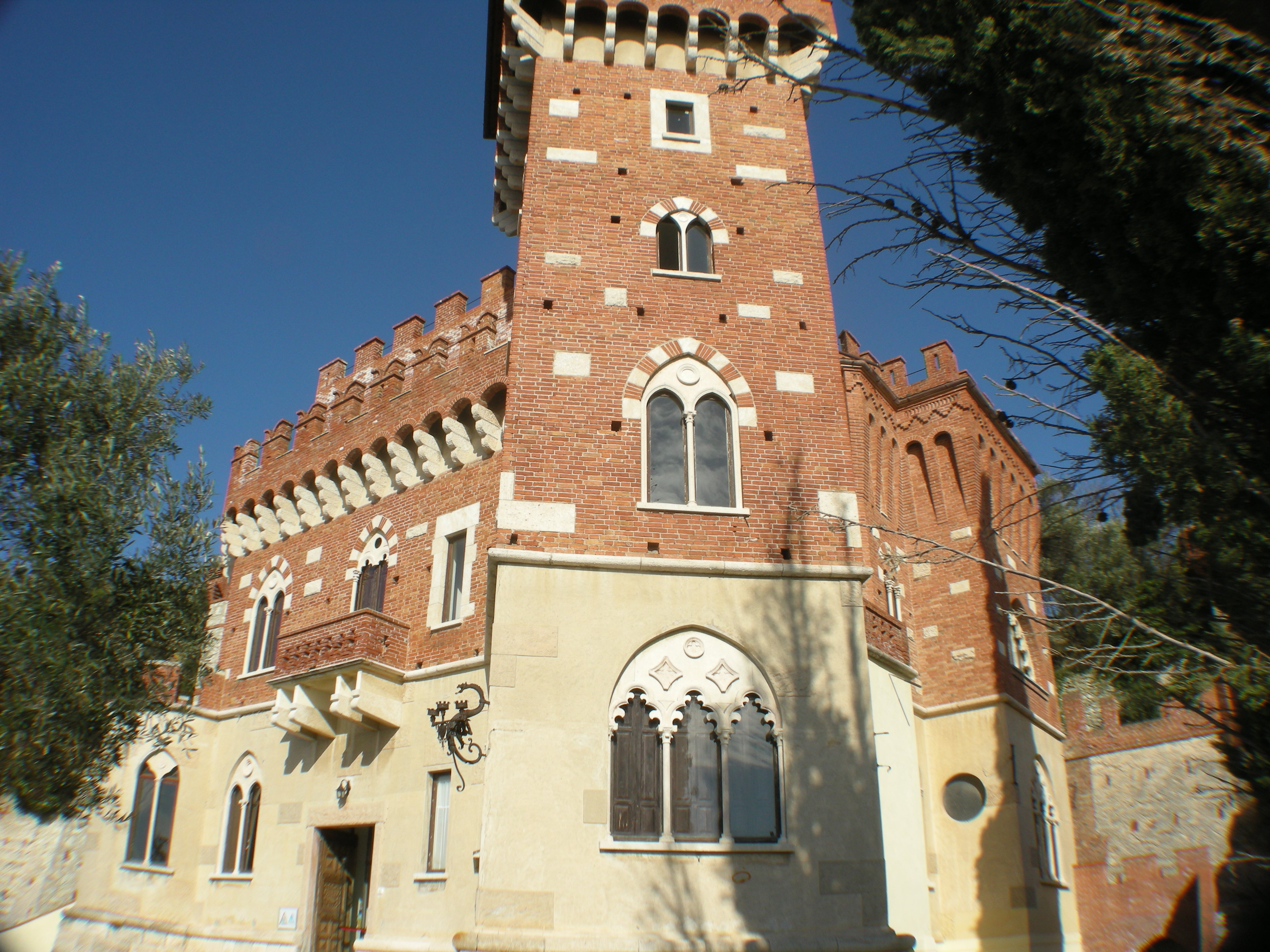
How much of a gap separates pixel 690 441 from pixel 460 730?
18.0 feet

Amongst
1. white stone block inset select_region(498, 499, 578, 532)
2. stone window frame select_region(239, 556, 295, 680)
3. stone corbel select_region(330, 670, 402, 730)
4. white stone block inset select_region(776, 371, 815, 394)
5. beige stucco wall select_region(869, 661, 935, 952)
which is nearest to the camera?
white stone block inset select_region(498, 499, 578, 532)

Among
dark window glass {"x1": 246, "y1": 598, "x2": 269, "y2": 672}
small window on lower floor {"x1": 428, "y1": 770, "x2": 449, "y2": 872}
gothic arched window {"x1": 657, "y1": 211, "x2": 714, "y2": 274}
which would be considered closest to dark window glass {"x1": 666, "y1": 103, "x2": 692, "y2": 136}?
gothic arched window {"x1": 657, "y1": 211, "x2": 714, "y2": 274}

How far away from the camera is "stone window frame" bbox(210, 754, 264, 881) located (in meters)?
18.3

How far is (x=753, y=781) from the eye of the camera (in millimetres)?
10117

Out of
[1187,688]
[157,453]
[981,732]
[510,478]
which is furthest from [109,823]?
[1187,688]

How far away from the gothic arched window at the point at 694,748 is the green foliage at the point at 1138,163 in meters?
4.27

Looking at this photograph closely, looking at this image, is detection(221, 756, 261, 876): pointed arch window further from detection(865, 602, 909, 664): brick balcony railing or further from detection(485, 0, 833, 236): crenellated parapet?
detection(485, 0, 833, 236): crenellated parapet

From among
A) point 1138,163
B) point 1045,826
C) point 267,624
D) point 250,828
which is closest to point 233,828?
point 250,828

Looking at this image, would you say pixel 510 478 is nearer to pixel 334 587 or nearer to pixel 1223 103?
pixel 1223 103

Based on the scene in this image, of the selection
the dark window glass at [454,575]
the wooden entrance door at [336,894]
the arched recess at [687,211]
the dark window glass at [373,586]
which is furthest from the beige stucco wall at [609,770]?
the wooden entrance door at [336,894]

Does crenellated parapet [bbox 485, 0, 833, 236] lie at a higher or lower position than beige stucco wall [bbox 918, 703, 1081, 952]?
higher

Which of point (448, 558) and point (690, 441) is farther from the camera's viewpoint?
A: point (448, 558)

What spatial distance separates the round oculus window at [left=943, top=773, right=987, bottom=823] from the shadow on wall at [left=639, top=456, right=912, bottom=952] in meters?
8.98

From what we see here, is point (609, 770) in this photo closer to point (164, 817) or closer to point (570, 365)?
point (570, 365)
